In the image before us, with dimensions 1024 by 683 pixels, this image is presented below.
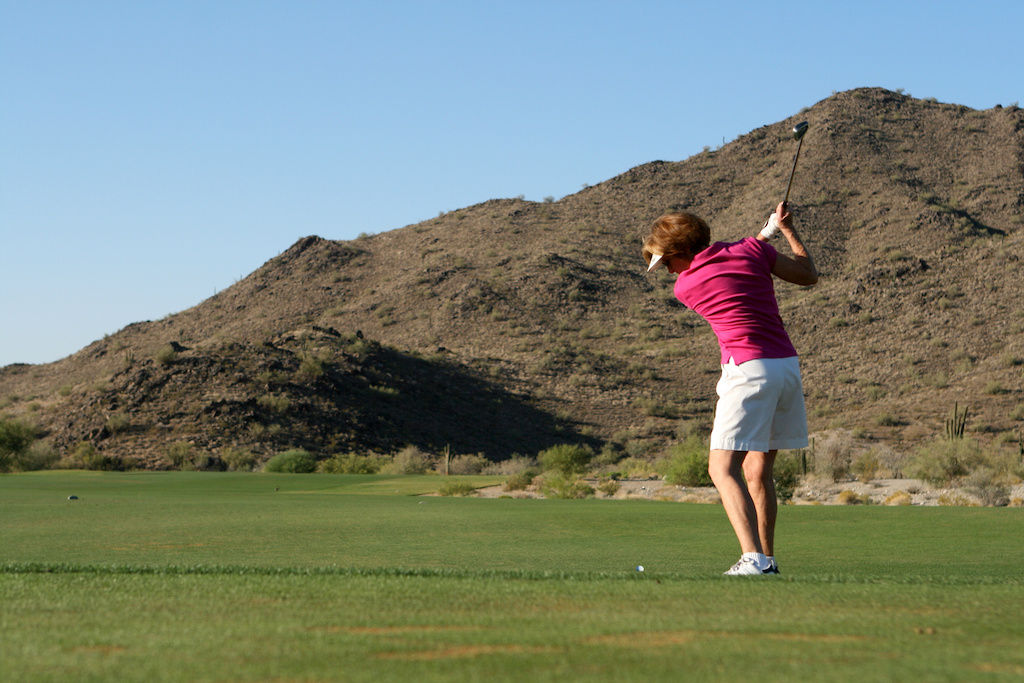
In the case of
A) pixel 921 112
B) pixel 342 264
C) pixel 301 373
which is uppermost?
pixel 921 112

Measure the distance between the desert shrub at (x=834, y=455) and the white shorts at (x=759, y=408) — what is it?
20.2m

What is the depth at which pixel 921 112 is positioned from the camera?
74062mm

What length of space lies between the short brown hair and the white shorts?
755 mm

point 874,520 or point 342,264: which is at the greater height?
point 342,264

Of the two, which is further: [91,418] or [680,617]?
[91,418]

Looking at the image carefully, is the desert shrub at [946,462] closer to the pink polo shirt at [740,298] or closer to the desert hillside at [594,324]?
the desert hillside at [594,324]

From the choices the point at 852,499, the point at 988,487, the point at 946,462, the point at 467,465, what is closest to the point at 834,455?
the point at 946,462

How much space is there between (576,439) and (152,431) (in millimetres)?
17434

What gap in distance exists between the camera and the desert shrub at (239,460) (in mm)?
34906

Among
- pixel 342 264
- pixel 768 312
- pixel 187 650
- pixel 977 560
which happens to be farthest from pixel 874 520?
pixel 342 264

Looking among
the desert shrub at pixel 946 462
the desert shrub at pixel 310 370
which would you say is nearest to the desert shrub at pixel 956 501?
the desert shrub at pixel 946 462

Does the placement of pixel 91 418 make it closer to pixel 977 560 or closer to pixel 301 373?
pixel 301 373

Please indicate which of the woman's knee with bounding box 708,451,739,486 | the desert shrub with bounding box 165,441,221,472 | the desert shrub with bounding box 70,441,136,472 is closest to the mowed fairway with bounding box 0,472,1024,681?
the woman's knee with bounding box 708,451,739,486

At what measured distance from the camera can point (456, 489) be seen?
19641 millimetres
